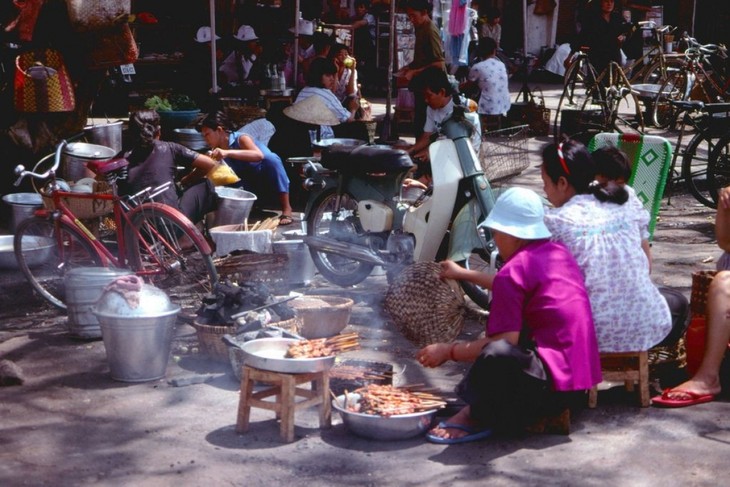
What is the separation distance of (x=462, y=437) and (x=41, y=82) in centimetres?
645

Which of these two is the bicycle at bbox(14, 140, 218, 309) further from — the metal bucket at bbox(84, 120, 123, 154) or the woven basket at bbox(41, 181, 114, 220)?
the metal bucket at bbox(84, 120, 123, 154)

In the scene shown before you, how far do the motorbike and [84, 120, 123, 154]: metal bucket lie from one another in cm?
298

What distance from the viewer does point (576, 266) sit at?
5066mm

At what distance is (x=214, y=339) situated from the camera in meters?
6.21

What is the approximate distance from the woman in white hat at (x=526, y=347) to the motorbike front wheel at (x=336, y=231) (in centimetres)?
286

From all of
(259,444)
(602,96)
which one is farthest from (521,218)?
(602,96)

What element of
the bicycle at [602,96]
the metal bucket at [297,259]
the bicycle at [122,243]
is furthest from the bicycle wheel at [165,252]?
the bicycle at [602,96]

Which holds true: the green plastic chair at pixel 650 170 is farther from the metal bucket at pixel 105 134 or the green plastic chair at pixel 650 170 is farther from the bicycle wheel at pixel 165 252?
the metal bucket at pixel 105 134

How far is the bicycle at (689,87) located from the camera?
15.4 meters

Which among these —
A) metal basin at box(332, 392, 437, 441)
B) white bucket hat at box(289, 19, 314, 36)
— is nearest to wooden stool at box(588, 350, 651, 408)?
metal basin at box(332, 392, 437, 441)

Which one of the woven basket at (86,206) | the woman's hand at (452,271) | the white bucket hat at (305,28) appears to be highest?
the white bucket hat at (305,28)

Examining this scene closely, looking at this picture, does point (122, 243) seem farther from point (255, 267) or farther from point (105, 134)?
point (105, 134)

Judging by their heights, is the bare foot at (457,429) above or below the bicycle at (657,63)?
below

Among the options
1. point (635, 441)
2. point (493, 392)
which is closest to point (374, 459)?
point (493, 392)
